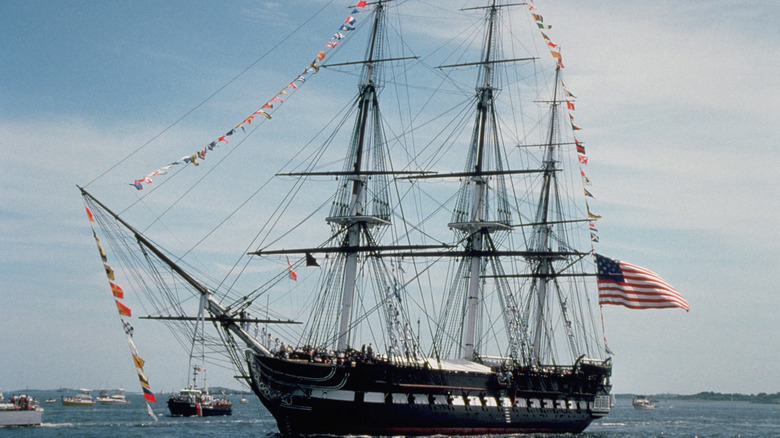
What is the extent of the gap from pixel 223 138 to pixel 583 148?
40190 mm

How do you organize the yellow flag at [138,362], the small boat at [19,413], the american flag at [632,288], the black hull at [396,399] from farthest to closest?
the small boat at [19,413]
the american flag at [632,288]
the black hull at [396,399]
the yellow flag at [138,362]

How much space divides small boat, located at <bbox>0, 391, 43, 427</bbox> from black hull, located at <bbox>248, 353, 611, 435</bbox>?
3218cm

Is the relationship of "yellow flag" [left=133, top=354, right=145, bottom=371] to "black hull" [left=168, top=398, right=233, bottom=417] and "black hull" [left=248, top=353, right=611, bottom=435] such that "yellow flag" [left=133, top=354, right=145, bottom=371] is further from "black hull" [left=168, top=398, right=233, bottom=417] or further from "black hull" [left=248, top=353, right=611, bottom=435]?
"black hull" [left=168, top=398, right=233, bottom=417]

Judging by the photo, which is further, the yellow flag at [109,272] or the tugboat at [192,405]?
the tugboat at [192,405]

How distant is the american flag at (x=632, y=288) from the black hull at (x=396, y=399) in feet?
27.2

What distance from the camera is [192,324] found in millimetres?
49094

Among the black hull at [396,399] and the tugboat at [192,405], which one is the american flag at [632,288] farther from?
the tugboat at [192,405]

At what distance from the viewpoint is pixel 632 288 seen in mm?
67812

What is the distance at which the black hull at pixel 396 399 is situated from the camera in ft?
164

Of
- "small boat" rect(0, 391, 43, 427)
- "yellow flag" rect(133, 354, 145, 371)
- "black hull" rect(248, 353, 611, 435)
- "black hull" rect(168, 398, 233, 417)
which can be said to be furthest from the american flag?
"black hull" rect(168, 398, 233, 417)

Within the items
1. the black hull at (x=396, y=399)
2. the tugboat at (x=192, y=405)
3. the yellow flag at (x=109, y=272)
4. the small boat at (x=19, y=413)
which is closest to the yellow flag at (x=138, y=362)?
the yellow flag at (x=109, y=272)

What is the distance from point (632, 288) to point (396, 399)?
24.1 meters

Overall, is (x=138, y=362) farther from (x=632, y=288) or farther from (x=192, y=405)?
(x=192, y=405)

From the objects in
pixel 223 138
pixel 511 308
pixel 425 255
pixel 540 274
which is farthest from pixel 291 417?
pixel 540 274
